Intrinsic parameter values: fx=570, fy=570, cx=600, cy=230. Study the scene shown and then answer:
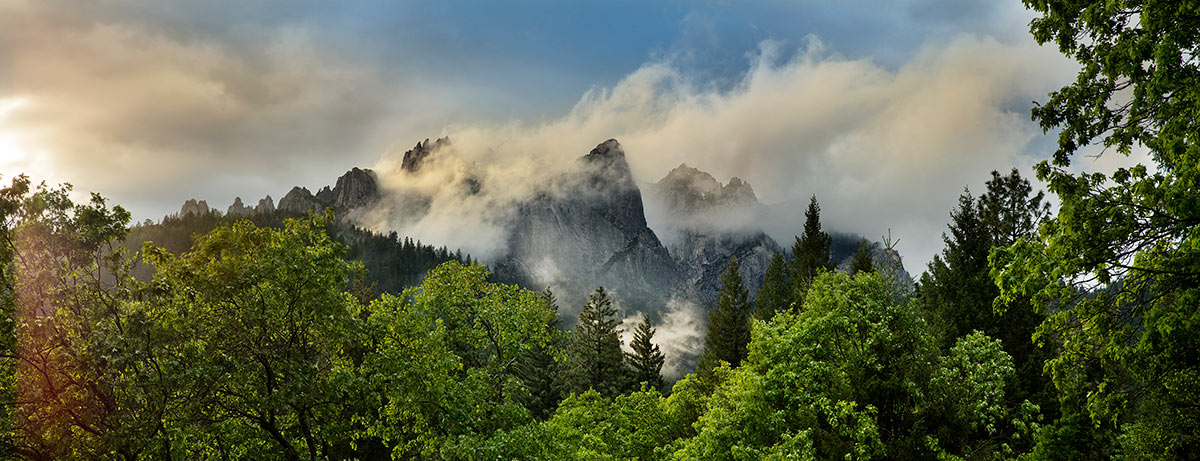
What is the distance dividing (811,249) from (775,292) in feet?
19.9

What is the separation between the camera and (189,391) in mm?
13328

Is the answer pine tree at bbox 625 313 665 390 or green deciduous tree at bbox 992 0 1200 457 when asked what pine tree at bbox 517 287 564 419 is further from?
green deciduous tree at bbox 992 0 1200 457

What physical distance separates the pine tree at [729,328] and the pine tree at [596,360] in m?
8.84

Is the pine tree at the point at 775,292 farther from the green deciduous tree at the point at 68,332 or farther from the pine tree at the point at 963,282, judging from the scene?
the green deciduous tree at the point at 68,332

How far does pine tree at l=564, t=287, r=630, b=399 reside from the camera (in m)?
59.5

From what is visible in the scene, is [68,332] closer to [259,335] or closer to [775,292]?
[259,335]

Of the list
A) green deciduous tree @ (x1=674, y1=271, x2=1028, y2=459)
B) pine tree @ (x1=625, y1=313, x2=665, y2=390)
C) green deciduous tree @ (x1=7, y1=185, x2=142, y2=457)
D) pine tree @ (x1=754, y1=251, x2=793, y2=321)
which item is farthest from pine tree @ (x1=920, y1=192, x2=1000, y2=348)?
pine tree @ (x1=625, y1=313, x2=665, y2=390)

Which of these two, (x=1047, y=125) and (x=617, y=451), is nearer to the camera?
(x=1047, y=125)

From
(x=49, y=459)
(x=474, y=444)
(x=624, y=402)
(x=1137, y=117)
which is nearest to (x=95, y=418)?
(x=49, y=459)

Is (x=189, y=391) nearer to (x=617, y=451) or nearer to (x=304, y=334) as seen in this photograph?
(x=304, y=334)

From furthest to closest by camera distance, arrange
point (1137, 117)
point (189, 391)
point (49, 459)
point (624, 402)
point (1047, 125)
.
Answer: point (624, 402)
point (189, 391)
point (49, 459)
point (1047, 125)
point (1137, 117)

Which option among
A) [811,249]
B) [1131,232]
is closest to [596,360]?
[811,249]

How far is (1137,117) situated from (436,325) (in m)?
18.5

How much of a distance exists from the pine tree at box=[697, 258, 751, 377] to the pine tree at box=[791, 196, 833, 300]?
10704 millimetres
